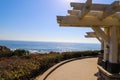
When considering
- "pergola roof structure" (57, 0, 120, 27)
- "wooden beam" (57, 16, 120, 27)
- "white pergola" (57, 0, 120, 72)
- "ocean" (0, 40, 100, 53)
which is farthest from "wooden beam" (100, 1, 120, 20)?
"ocean" (0, 40, 100, 53)

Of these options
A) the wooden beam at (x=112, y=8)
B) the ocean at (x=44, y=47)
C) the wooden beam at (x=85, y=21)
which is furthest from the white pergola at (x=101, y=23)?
the ocean at (x=44, y=47)

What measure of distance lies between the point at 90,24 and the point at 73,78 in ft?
13.1

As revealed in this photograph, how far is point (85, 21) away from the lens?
6758 mm

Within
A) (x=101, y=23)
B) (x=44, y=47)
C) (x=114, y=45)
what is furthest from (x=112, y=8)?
(x=44, y=47)

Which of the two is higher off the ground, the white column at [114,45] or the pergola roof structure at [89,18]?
the pergola roof structure at [89,18]

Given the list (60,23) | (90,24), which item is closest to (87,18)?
(90,24)

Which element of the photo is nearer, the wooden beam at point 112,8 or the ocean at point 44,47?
the wooden beam at point 112,8

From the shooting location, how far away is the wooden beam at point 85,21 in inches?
259

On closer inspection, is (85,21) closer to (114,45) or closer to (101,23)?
(101,23)

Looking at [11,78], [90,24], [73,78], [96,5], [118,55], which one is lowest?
[73,78]

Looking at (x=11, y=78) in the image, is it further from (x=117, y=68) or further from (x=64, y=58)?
(x=64, y=58)

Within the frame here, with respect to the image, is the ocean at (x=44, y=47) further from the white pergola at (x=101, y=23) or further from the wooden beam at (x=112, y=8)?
the wooden beam at (x=112, y=8)

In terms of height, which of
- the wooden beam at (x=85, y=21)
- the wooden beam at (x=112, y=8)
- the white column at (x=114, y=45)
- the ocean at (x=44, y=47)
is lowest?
the ocean at (x=44, y=47)

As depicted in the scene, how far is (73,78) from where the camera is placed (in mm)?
10102
